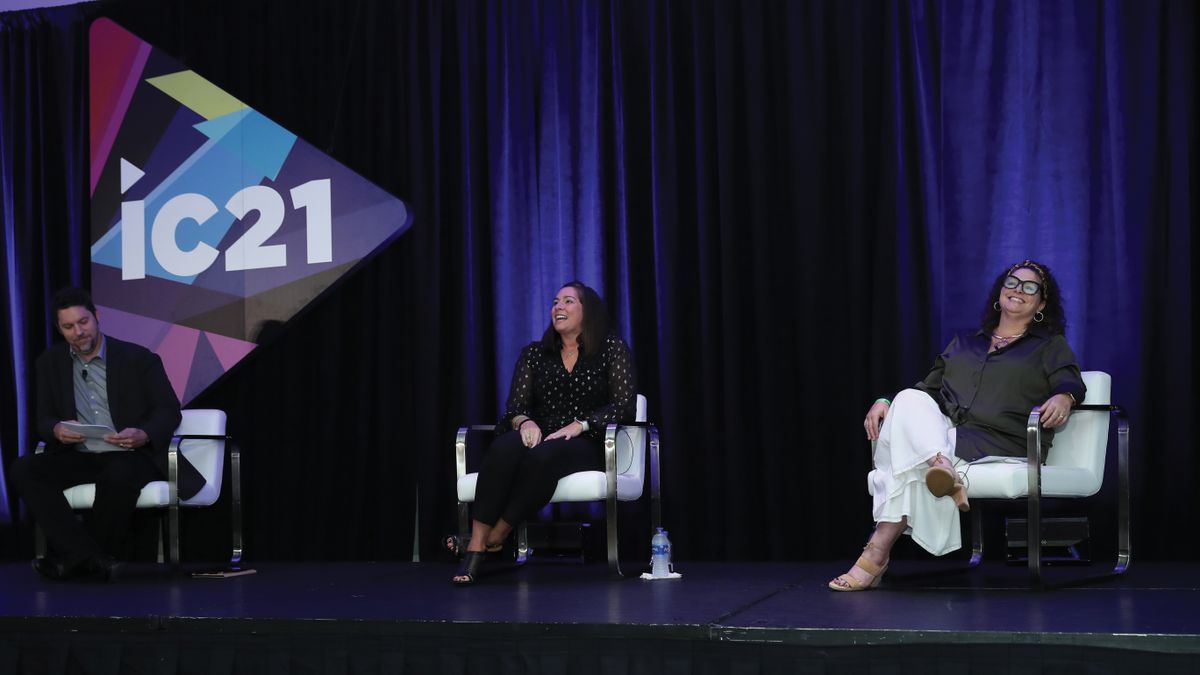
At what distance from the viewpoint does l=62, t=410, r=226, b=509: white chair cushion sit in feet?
14.4

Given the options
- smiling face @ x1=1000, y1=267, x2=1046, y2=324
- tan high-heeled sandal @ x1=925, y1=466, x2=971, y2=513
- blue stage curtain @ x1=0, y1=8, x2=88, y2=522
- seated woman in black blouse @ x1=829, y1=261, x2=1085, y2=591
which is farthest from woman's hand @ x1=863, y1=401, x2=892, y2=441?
blue stage curtain @ x1=0, y1=8, x2=88, y2=522

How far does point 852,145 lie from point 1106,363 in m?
1.16

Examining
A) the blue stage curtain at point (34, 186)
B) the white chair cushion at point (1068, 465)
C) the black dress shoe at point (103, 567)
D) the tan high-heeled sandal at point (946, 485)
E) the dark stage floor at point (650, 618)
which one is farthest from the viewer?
the blue stage curtain at point (34, 186)

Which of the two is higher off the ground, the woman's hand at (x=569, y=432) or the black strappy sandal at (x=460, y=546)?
the woman's hand at (x=569, y=432)

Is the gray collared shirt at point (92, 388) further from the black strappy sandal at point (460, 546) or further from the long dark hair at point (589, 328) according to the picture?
the long dark hair at point (589, 328)

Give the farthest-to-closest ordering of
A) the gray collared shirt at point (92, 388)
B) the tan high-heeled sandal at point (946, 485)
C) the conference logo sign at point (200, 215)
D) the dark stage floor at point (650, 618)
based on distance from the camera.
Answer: the conference logo sign at point (200, 215)
the gray collared shirt at point (92, 388)
the tan high-heeled sandal at point (946, 485)
the dark stage floor at point (650, 618)

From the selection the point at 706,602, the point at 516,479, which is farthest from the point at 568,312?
the point at 706,602

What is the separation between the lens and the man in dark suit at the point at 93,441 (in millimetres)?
4309

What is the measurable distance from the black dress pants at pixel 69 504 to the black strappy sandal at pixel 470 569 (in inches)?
48.5

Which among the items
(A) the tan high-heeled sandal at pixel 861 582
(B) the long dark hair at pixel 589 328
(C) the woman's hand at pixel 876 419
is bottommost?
(A) the tan high-heeled sandal at pixel 861 582

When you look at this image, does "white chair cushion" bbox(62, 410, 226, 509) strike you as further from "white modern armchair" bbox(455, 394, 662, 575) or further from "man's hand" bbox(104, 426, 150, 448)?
"white modern armchair" bbox(455, 394, 662, 575)

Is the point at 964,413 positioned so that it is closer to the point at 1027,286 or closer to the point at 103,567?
the point at 1027,286

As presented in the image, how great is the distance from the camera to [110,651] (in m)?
3.26

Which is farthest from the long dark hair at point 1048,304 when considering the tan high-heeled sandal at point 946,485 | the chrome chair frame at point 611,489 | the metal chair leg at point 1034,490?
the chrome chair frame at point 611,489
